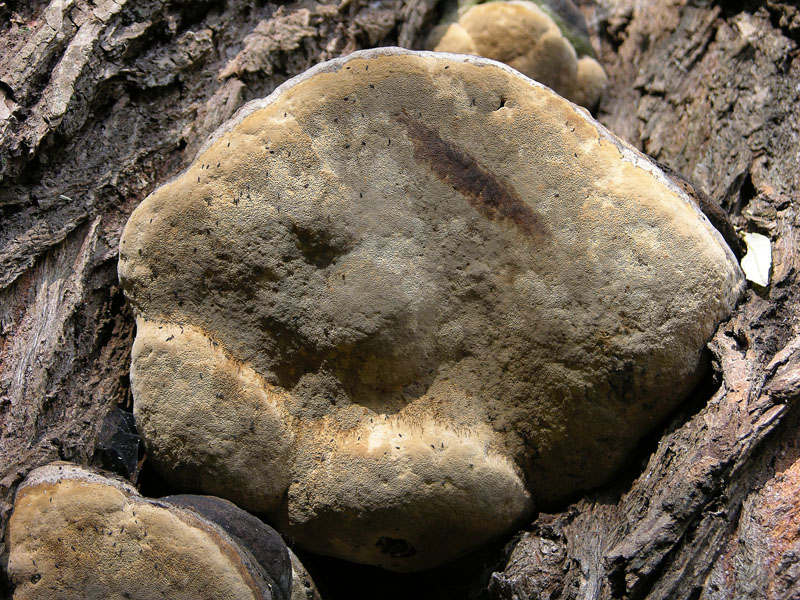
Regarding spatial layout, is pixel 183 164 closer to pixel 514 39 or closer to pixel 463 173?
pixel 463 173

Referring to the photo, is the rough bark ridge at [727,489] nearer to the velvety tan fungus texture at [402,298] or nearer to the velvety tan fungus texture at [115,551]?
the velvety tan fungus texture at [402,298]

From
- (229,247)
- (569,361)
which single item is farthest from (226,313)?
(569,361)

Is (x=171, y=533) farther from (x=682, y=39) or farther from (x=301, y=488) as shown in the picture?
(x=682, y=39)

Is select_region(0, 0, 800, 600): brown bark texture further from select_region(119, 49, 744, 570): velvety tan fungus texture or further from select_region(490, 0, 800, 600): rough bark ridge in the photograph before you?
select_region(119, 49, 744, 570): velvety tan fungus texture

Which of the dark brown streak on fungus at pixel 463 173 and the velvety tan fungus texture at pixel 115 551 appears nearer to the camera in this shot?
the velvety tan fungus texture at pixel 115 551

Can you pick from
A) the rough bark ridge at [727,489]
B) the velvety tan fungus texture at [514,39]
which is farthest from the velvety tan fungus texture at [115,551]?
the velvety tan fungus texture at [514,39]

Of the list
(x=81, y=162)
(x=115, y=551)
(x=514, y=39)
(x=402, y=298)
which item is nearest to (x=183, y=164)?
(x=81, y=162)
